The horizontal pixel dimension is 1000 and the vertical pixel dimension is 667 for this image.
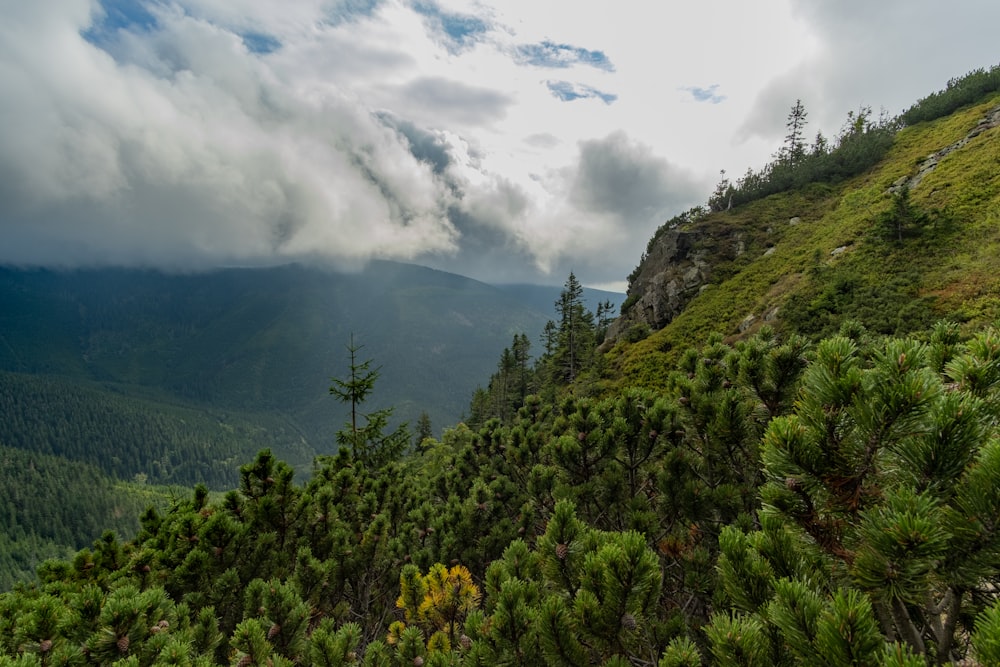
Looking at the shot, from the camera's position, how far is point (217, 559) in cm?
555

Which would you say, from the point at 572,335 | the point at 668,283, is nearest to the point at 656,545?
the point at 668,283

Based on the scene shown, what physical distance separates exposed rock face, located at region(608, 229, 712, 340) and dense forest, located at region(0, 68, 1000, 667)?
1575 inches

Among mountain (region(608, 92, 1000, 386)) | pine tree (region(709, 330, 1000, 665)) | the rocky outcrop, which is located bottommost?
pine tree (region(709, 330, 1000, 665))

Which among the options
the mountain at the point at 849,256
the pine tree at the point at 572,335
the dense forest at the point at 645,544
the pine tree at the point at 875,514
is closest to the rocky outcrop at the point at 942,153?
the mountain at the point at 849,256

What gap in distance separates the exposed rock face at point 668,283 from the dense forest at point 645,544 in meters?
40.0

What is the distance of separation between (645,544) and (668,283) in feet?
158

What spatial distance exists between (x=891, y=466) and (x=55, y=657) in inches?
225

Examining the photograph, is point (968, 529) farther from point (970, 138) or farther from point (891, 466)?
point (970, 138)

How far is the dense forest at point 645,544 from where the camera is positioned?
1.73 m

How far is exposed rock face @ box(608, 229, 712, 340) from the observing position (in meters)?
45.0

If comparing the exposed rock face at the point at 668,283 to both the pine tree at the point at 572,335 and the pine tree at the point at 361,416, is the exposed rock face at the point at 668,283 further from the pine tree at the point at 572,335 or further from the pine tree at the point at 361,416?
the pine tree at the point at 361,416

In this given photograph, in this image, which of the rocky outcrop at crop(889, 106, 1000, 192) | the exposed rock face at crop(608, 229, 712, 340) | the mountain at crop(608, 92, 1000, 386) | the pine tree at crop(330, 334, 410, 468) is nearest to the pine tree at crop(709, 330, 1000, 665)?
the mountain at crop(608, 92, 1000, 386)

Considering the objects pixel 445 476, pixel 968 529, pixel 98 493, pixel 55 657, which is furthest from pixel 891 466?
pixel 98 493

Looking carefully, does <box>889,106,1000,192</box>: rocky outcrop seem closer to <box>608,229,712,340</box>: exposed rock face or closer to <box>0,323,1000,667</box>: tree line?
<box>608,229,712,340</box>: exposed rock face
